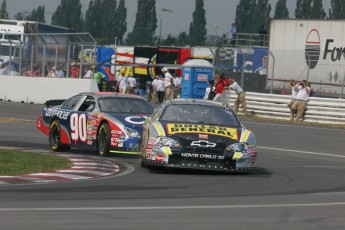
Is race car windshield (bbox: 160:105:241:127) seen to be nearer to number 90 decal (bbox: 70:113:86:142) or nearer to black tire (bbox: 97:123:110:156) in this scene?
black tire (bbox: 97:123:110:156)

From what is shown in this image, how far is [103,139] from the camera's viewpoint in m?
18.6

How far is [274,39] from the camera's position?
40.4 metres

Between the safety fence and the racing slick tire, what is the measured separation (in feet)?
51.8

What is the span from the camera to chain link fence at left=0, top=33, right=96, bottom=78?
4091 cm

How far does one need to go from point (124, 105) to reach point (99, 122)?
0.77 meters

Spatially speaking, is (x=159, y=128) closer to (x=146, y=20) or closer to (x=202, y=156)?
(x=202, y=156)

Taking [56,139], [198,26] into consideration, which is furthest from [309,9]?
[56,139]

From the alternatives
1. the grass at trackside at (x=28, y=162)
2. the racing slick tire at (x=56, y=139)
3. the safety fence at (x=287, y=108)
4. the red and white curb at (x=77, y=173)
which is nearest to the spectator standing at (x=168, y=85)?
the safety fence at (x=287, y=108)

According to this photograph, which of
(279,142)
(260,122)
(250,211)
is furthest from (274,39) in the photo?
(250,211)

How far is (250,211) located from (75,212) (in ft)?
6.10

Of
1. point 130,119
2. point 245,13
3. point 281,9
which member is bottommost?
point 130,119

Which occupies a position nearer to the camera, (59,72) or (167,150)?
(167,150)

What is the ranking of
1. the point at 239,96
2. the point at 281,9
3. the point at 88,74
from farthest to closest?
the point at 281,9 < the point at 88,74 < the point at 239,96

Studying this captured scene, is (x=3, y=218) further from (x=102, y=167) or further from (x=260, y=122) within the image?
(x=260, y=122)
